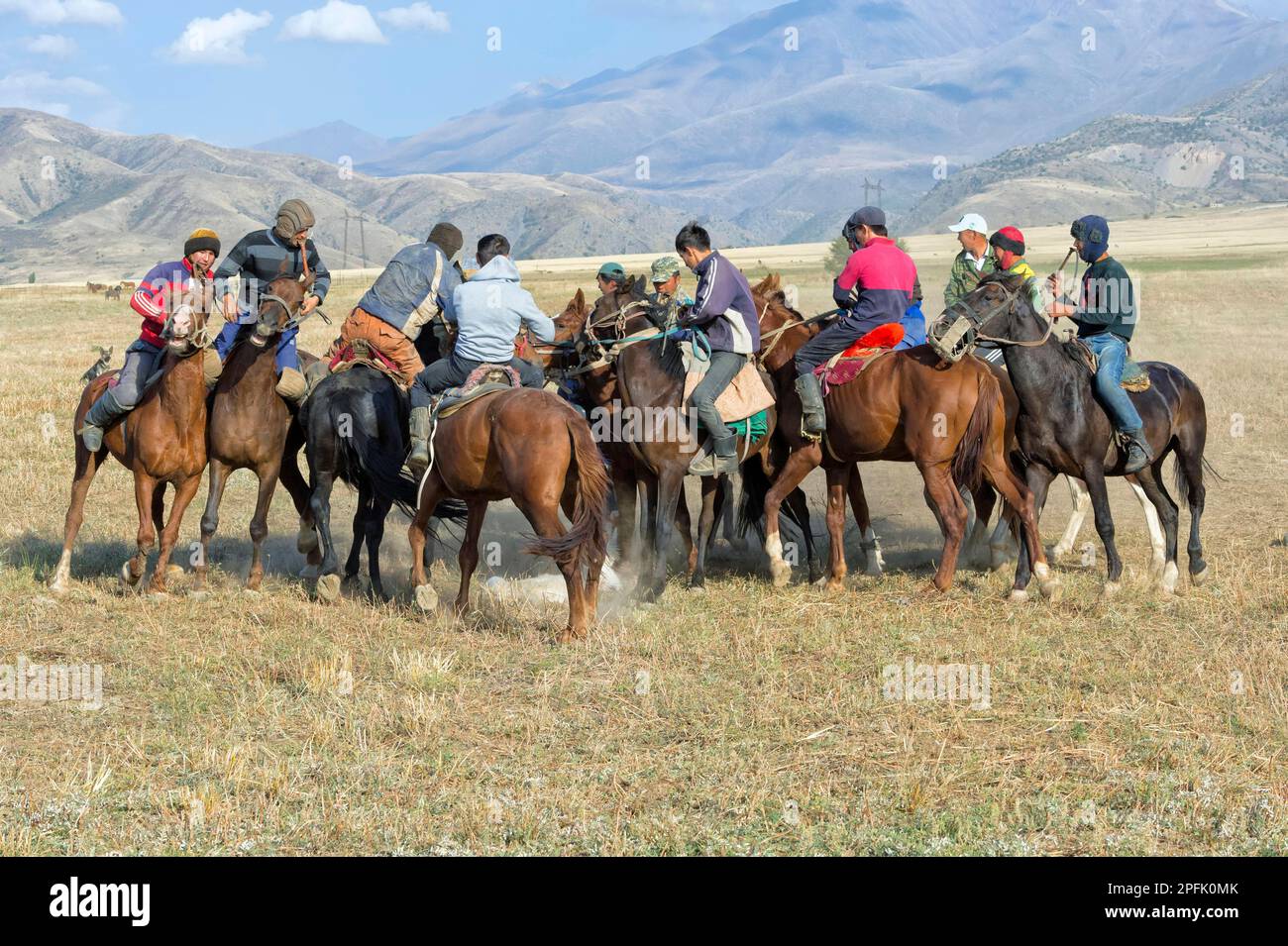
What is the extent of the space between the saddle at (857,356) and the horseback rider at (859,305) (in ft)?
0.16

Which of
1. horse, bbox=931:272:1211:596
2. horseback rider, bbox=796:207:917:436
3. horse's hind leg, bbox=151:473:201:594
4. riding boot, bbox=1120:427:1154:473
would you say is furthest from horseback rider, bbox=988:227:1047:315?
horse's hind leg, bbox=151:473:201:594

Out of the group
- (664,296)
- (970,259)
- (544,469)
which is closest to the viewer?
(544,469)

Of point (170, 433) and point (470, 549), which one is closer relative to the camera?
point (470, 549)

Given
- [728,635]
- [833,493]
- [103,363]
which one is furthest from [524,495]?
[103,363]

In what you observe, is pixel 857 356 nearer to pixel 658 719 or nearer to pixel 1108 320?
pixel 1108 320

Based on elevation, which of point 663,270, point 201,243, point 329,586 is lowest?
point 329,586

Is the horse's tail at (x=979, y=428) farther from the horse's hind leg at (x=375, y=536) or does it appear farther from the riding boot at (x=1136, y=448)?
the horse's hind leg at (x=375, y=536)

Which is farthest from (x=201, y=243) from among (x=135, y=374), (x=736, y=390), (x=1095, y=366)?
(x=1095, y=366)

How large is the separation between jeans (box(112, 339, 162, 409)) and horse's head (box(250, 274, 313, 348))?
2.92 feet

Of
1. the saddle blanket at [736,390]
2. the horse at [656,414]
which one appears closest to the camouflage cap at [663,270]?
the horse at [656,414]

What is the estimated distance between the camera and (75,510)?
35.5ft

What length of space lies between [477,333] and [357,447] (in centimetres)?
143

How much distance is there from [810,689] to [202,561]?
5.34 m

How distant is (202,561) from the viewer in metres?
10.7
